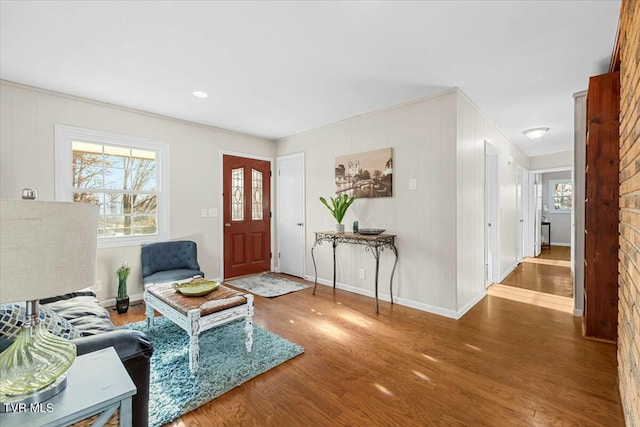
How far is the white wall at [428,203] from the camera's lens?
3.09m

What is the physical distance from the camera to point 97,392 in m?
0.97

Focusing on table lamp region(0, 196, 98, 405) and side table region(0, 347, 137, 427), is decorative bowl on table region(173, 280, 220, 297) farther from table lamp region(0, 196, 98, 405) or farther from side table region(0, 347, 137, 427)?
table lamp region(0, 196, 98, 405)

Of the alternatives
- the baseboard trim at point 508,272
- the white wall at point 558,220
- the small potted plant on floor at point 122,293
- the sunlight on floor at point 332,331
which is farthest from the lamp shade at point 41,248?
the white wall at point 558,220

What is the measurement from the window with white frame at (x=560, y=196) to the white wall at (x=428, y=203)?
5.74m

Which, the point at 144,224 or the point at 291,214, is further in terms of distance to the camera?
the point at 291,214

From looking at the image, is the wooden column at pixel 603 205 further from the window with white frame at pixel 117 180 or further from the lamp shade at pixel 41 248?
the window with white frame at pixel 117 180

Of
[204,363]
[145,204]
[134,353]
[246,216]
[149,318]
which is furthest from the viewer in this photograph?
[246,216]

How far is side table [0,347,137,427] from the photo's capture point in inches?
33.7

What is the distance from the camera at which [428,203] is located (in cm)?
325

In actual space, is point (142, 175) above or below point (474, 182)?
above

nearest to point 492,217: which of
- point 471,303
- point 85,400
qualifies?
point 471,303

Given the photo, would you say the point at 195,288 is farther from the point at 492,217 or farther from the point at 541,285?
the point at 541,285

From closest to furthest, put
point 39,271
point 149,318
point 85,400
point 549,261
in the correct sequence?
point 39,271
point 85,400
point 149,318
point 549,261

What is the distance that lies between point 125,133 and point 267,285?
270cm
